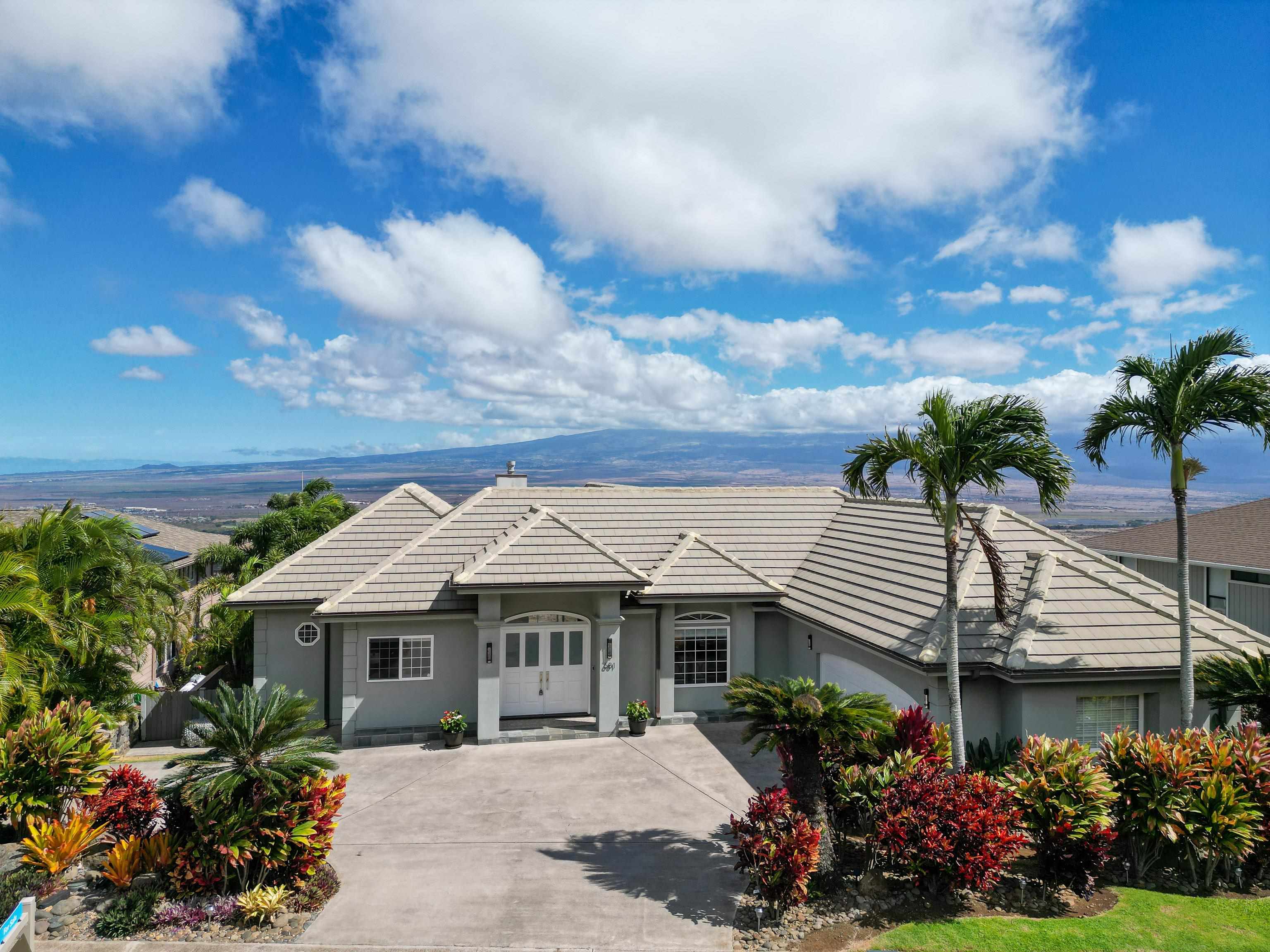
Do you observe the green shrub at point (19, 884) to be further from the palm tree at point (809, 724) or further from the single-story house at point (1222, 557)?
the single-story house at point (1222, 557)

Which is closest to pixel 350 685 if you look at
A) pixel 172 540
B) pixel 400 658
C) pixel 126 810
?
pixel 400 658

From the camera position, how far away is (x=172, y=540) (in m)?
35.7

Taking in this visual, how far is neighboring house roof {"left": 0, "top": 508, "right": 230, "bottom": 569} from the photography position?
27969mm

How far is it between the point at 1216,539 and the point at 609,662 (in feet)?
69.8

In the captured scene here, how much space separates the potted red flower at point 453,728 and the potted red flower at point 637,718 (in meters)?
3.78

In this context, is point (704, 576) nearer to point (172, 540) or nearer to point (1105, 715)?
point (1105, 715)

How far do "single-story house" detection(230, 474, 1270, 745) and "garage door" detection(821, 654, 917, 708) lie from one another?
58mm

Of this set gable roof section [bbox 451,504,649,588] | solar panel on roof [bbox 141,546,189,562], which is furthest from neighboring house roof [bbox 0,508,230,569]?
gable roof section [bbox 451,504,649,588]

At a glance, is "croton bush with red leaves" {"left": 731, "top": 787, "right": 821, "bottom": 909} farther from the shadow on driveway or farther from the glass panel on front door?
the glass panel on front door

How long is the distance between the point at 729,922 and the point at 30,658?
1235 centimetres

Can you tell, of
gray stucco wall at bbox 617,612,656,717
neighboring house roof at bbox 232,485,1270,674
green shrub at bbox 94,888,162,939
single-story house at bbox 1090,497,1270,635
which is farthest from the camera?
single-story house at bbox 1090,497,1270,635

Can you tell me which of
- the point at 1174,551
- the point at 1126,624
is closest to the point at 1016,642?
the point at 1126,624

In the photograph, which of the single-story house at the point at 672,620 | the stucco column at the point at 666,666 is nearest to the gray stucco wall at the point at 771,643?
the single-story house at the point at 672,620

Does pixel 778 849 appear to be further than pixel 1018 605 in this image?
No
